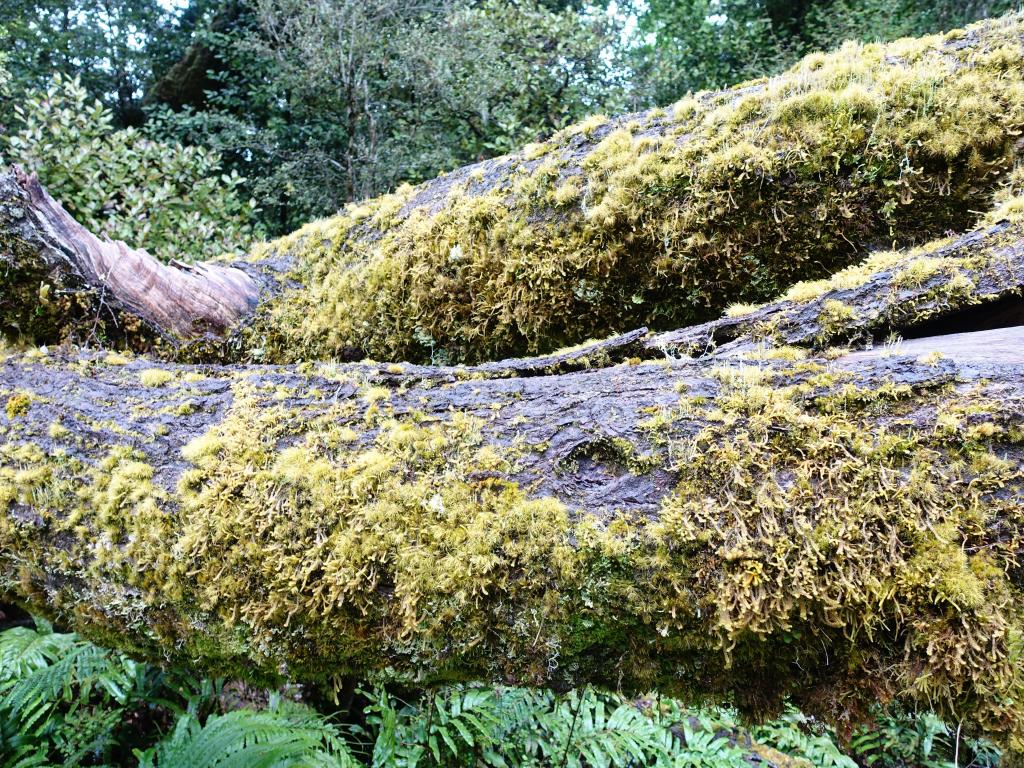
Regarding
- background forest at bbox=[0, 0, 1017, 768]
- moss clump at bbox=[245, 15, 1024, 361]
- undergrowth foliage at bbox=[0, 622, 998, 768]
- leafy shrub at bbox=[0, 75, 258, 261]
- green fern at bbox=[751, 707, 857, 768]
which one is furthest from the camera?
leafy shrub at bbox=[0, 75, 258, 261]

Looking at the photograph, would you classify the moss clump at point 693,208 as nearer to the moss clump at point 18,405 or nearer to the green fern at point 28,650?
the moss clump at point 18,405

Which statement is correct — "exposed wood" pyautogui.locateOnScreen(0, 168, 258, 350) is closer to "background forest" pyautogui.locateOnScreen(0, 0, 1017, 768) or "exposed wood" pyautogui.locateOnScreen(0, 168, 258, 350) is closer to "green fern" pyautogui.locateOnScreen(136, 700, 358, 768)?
"background forest" pyautogui.locateOnScreen(0, 0, 1017, 768)

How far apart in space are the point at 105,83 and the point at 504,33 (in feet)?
A: 23.7

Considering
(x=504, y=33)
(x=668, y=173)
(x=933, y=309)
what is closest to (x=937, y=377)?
(x=933, y=309)

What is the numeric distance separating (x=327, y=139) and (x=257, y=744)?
7.97 metres

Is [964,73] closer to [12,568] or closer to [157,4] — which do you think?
[12,568]

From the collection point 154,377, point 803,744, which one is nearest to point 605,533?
point 154,377

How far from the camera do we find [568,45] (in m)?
7.62

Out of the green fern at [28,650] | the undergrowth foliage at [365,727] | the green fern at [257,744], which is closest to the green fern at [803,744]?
the undergrowth foliage at [365,727]

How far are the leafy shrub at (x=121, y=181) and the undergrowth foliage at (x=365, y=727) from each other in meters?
3.90

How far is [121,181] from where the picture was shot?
5777 millimetres

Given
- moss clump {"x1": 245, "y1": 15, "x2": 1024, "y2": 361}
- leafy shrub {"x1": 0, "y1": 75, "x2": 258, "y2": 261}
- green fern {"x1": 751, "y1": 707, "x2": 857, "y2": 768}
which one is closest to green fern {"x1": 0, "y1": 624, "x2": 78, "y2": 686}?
moss clump {"x1": 245, "y1": 15, "x2": 1024, "y2": 361}

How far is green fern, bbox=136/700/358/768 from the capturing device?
1973mm

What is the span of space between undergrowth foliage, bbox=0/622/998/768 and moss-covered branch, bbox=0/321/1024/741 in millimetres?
859
